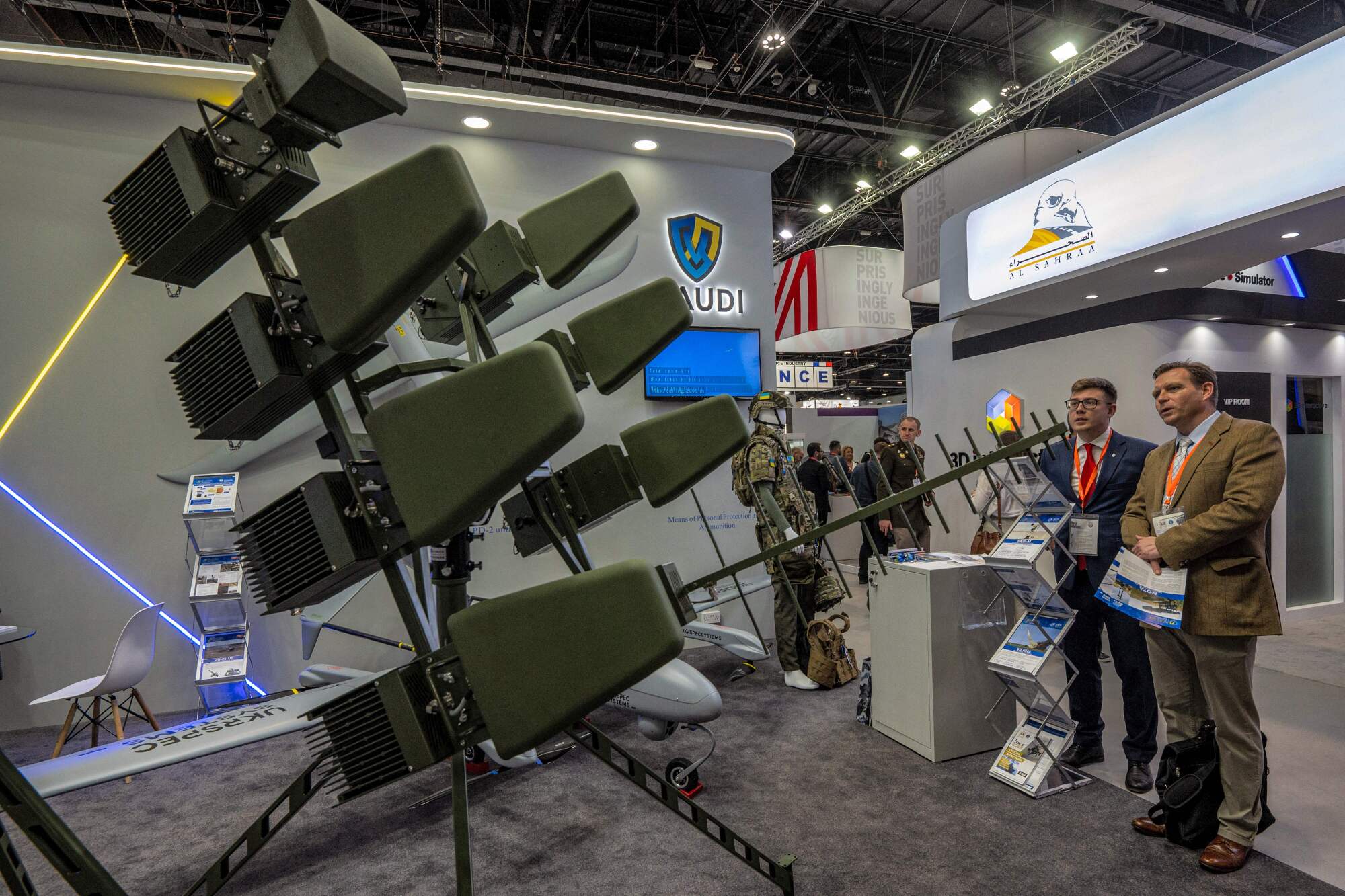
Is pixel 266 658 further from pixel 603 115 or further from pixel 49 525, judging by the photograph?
pixel 603 115

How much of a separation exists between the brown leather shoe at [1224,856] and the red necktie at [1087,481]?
3.47ft

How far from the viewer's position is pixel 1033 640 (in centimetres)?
288

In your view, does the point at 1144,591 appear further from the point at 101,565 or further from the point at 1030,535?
the point at 101,565

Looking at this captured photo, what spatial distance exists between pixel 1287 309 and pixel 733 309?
4.74 metres

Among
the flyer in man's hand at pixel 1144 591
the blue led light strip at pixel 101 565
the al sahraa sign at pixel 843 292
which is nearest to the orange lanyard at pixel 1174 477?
the flyer in man's hand at pixel 1144 591

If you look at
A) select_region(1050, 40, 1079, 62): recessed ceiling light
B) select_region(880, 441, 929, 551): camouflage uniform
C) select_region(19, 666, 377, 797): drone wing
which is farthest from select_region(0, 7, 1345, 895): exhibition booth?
select_region(1050, 40, 1079, 62): recessed ceiling light

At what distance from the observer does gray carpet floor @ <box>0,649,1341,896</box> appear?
2258 mm

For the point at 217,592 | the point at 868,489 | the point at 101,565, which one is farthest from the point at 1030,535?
the point at 101,565

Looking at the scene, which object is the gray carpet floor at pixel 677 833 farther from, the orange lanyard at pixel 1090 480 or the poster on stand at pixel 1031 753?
the orange lanyard at pixel 1090 480

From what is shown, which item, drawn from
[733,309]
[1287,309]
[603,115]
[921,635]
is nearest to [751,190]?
[733,309]

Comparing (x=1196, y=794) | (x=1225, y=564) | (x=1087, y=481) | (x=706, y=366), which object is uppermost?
(x=706, y=366)

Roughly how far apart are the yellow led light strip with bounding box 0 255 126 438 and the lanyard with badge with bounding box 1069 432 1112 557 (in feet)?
18.1

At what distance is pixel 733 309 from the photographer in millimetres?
5477

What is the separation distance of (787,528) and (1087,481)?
1549 millimetres
